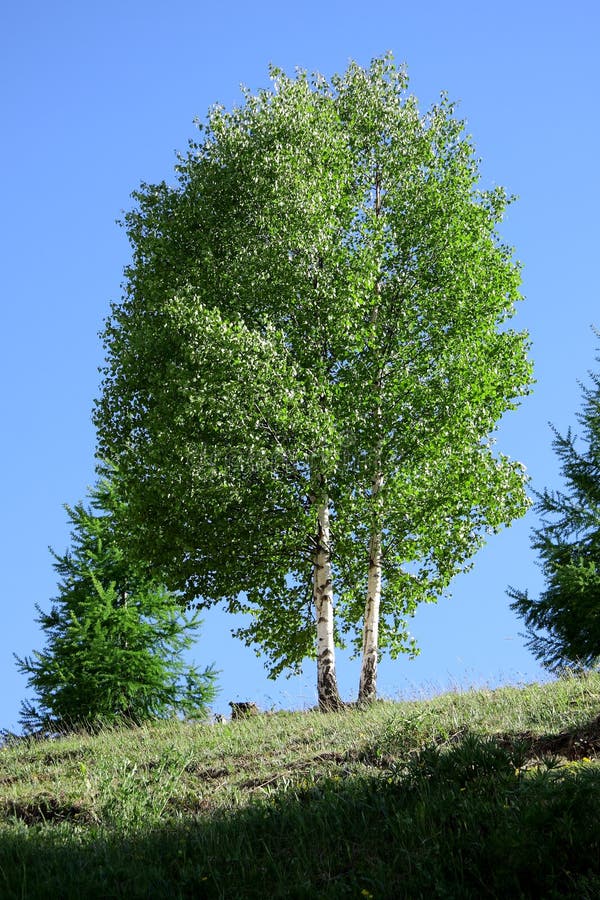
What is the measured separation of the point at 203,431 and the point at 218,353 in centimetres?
190

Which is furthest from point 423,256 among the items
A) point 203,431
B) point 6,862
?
point 6,862

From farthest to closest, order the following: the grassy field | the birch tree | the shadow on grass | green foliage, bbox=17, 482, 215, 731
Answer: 1. green foliage, bbox=17, 482, 215, 731
2. the birch tree
3. the grassy field
4. the shadow on grass

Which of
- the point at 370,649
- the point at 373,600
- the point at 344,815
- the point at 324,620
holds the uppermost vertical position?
the point at 373,600

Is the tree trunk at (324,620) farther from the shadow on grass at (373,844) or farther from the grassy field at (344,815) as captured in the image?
the shadow on grass at (373,844)

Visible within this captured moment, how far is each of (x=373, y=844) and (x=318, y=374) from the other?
431 inches

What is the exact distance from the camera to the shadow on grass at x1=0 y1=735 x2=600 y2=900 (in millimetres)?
5758

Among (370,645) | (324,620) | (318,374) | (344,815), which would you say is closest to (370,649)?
(370,645)

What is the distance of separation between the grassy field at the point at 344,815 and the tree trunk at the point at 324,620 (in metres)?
4.10

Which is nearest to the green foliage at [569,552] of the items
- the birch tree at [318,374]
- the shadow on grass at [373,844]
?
the birch tree at [318,374]

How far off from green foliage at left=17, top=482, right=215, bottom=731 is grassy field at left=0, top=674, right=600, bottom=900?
29.9 feet

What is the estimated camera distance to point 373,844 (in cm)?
663

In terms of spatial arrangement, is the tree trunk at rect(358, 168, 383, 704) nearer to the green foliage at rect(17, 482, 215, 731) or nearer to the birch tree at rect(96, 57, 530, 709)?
the birch tree at rect(96, 57, 530, 709)

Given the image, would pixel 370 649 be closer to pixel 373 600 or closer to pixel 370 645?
pixel 370 645

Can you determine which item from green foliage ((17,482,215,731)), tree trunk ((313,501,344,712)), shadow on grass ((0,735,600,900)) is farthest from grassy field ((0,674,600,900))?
green foliage ((17,482,215,731))
